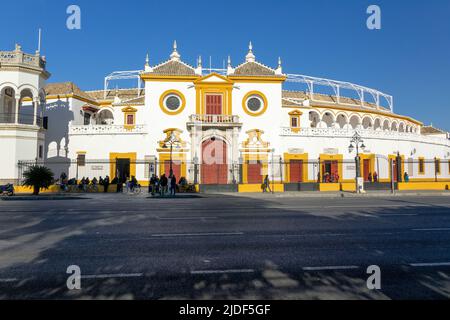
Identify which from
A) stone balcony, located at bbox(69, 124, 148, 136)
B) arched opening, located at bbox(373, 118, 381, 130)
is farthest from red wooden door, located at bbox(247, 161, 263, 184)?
arched opening, located at bbox(373, 118, 381, 130)

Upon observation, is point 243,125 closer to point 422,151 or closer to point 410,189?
point 410,189

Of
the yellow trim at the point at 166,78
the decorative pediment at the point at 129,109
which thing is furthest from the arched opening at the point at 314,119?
the decorative pediment at the point at 129,109

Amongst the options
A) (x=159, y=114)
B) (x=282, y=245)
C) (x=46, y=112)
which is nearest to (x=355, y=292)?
(x=282, y=245)

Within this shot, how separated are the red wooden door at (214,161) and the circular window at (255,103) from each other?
5.15 meters

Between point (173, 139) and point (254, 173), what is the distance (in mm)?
9145

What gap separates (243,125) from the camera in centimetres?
3325

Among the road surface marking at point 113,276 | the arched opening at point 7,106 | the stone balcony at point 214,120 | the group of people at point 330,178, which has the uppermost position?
the arched opening at point 7,106

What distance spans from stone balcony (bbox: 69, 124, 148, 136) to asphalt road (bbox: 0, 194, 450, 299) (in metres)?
22.5

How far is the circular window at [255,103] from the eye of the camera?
111 feet

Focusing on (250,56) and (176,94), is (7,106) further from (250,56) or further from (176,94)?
(250,56)

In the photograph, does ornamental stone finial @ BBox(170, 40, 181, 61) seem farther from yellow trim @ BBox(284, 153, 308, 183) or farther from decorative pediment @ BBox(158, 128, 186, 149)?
yellow trim @ BBox(284, 153, 308, 183)

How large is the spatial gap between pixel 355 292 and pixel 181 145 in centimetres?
2842

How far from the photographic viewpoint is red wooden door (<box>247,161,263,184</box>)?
31.9 metres

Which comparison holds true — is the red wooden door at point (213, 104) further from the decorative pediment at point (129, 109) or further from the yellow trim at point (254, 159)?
the decorative pediment at point (129, 109)
